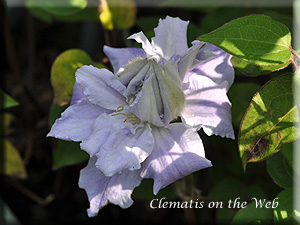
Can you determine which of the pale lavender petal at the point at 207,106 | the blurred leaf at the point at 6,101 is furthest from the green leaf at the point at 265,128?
the blurred leaf at the point at 6,101

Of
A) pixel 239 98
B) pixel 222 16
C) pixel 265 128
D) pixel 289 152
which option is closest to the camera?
pixel 265 128

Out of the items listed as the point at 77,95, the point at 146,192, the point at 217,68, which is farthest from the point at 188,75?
the point at 146,192

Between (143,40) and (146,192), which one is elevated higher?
(143,40)

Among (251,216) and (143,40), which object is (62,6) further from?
(251,216)

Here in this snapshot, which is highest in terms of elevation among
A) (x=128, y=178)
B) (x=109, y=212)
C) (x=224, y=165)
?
(x=128, y=178)

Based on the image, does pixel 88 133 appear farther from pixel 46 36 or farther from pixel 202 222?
pixel 46 36

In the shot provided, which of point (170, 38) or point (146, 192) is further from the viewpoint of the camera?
point (146, 192)

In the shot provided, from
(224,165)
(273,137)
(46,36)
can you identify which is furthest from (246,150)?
(46,36)
